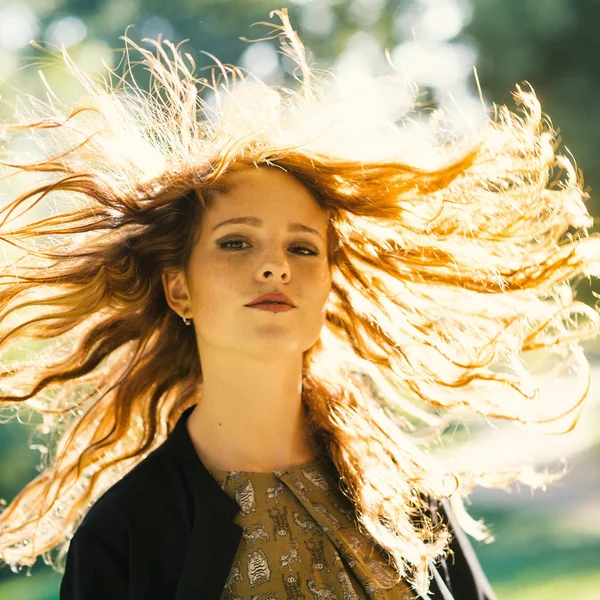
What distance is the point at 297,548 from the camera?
1602 millimetres

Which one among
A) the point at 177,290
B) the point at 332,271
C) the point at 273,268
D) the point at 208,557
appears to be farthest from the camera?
the point at 332,271

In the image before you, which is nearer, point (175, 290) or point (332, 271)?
point (175, 290)

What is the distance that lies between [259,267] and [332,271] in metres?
0.28

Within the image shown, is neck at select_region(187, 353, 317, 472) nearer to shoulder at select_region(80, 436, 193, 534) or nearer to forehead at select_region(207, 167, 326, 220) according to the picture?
shoulder at select_region(80, 436, 193, 534)

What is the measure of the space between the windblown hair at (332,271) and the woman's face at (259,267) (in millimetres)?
46

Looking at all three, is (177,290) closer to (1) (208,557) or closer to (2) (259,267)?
Answer: (2) (259,267)

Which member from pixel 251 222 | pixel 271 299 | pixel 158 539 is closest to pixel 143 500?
pixel 158 539

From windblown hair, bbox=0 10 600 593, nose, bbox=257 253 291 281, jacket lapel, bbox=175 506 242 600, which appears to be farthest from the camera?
windblown hair, bbox=0 10 600 593

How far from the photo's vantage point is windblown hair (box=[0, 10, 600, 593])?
1.75 metres

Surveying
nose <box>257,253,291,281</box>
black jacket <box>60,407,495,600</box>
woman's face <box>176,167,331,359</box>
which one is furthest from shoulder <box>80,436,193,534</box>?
nose <box>257,253,291,281</box>

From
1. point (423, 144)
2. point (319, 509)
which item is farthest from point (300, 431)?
point (423, 144)

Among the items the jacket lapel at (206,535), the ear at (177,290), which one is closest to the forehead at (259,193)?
the ear at (177,290)

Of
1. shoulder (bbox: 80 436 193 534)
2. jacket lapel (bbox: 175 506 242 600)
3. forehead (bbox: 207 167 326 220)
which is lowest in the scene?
jacket lapel (bbox: 175 506 242 600)

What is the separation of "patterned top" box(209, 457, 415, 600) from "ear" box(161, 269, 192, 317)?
0.32 m
